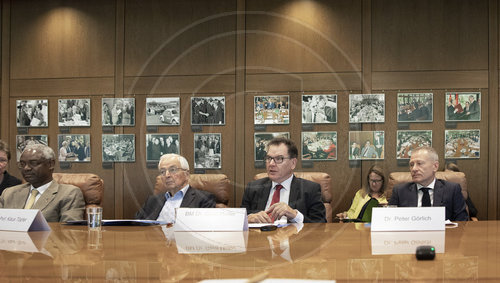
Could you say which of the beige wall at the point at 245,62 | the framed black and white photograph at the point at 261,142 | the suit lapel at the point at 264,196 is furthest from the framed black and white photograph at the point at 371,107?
the suit lapel at the point at 264,196

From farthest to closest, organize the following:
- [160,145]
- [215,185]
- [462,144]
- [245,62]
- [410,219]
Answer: [160,145]
[245,62]
[462,144]
[215,185]
[410,219]

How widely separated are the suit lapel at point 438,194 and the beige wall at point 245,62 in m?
1.99

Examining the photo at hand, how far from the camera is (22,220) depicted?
104 inches

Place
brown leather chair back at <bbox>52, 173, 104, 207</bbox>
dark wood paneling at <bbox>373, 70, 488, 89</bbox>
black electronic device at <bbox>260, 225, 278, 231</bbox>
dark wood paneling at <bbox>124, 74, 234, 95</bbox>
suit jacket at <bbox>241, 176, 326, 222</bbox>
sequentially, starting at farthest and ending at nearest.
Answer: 1. dark wood paneling at <bbox>124, 74, 234, 95</bbox>
2. dark wood paneling at <bbox>373, 70, 488, 89</bbox>
3. brown leather chair back at <bbox>52, 173, 104, 207</bbox>
4. suit jacket at <bbox>241, 176, 326, 222</bbox>
5. black electronic device at <bbox>260, 225, 278, 231</bbox>

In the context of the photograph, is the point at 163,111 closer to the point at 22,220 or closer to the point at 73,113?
the point at 73,113

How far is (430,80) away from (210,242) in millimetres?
4407

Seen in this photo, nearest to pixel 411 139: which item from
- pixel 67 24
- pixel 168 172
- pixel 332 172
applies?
pixel 332 172

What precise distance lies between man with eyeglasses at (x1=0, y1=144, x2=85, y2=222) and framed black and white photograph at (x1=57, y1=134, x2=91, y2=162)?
2.29 metres

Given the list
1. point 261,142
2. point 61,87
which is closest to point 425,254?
point 261,142

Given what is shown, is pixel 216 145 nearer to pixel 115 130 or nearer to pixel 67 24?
pixel 115 130

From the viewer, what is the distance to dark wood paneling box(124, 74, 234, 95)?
20.2ft

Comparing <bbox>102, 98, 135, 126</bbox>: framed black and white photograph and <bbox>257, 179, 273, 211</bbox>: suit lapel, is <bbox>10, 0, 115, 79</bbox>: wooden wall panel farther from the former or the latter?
<bbox>257, 179, 273, 211</bbox>: suit lapel

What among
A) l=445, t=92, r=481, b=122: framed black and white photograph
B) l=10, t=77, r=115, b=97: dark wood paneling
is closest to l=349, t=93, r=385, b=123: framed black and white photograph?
l=445, t=92, r=481, b=122: framed black and white photograph

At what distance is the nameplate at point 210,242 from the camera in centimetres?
201
